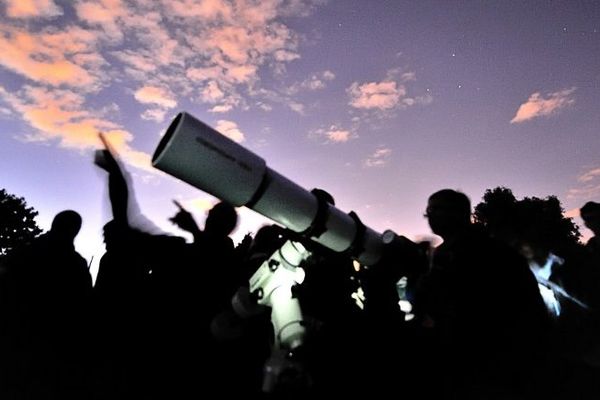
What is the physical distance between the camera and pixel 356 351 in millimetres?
3375

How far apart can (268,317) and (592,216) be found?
4325 millimetres

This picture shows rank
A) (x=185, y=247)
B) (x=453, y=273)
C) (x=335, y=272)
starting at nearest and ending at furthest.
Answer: (x=453, y=273)
(x=335, y=272)
(x=185, y=247)

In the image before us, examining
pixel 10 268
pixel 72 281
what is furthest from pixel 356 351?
pixel 10 268

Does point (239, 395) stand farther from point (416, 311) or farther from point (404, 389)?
point (416, 311)

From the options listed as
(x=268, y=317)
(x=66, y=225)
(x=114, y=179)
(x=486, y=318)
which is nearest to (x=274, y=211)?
(x=486, y=318)

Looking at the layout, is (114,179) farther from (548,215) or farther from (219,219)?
(548,215)

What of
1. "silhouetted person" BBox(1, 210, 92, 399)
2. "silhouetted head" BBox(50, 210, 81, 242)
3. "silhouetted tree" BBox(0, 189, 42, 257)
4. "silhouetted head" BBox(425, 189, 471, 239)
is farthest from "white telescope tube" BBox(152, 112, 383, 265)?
"silhouetted tree" BBox(0, 189, 42, 257)

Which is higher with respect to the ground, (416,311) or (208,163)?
(208,163)

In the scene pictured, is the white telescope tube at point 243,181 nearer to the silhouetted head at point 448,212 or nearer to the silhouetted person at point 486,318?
the silhouetted person at point 486,318

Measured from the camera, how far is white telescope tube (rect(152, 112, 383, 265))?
1584 millimetres

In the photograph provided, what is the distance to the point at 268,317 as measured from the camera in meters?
3.23

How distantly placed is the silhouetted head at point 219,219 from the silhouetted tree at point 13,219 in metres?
41.3

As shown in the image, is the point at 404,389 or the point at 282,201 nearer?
the point at 282,201

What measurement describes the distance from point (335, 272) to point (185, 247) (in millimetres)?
1451
